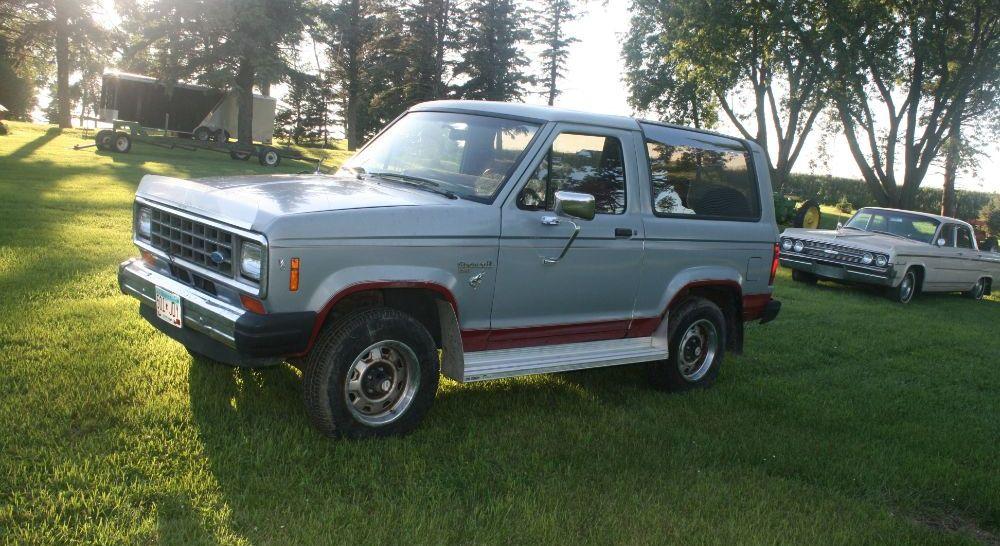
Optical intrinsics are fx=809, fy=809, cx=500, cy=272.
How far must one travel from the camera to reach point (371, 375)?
4652 mm

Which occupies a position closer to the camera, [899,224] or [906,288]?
[906,288]

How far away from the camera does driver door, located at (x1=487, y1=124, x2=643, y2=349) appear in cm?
511

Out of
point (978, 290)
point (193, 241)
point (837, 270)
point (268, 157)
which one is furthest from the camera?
point (268, 157)

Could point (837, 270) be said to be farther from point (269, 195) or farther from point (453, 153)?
point (269, 195)

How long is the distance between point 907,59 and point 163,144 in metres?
25.1

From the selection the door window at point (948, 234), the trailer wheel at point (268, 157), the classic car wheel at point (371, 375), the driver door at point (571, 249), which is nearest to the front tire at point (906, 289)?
the door window at point (948, 234)

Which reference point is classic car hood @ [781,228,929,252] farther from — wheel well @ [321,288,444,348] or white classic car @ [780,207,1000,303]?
wheel well @ [321,288,444,348]

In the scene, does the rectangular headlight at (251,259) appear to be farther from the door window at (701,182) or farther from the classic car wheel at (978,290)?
the classic car wheel at (978,290)

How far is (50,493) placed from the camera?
11.8ft

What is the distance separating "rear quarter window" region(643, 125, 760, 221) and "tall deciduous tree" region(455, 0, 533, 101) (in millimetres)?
37769

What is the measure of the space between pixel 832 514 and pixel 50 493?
3.88m

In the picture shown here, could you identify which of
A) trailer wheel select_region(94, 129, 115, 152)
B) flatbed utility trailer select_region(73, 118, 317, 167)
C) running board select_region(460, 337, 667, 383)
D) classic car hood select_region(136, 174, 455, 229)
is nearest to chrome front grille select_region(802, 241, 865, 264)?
running board select_region(460, 337, 667, 383)

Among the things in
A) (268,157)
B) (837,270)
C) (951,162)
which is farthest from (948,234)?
(268,157)

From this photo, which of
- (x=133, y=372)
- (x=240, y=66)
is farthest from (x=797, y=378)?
(x=240, y=66)
